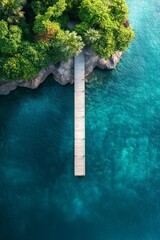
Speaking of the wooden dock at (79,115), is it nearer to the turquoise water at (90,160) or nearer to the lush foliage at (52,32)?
the turquoise water at (90,160)

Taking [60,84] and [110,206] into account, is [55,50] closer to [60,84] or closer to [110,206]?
[60,84]

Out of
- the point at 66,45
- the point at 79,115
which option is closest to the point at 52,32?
the point at 66,45

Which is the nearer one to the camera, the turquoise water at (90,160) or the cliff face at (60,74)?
the turquoise water at (90,160)

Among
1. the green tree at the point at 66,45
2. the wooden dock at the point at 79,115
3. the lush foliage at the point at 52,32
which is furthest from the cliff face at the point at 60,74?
the green tree at the point at 66,45

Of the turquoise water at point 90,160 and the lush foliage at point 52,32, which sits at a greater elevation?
the lush foliage at point 52,32

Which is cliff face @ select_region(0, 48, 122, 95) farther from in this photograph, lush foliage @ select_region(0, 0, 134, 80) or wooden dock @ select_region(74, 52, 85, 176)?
lush foliage @ select_region(0, 0, 134, 80)

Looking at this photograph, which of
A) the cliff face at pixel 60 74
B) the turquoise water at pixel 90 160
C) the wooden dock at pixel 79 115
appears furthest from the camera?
the cliff face at pixel 60 74

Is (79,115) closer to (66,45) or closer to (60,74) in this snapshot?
(60,74)
